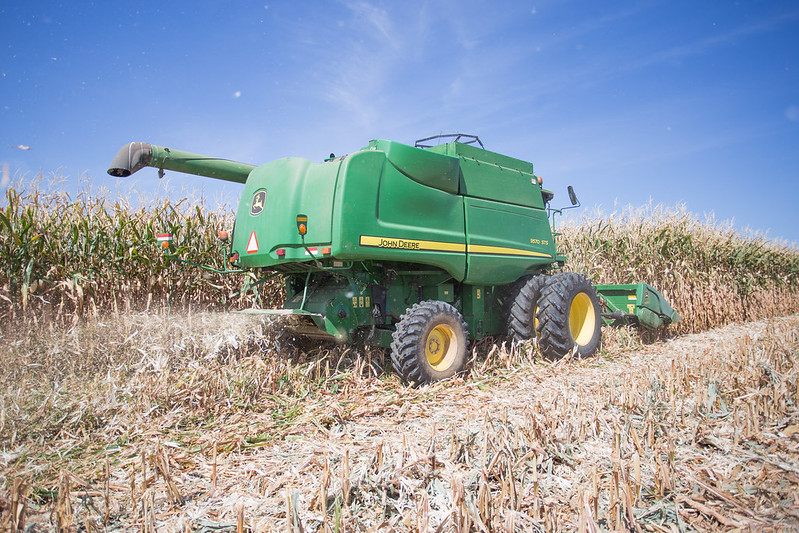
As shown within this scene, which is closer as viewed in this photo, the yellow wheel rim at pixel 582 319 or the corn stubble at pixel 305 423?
the corn stubble at pixel 305 423

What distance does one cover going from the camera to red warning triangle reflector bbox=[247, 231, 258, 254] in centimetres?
485

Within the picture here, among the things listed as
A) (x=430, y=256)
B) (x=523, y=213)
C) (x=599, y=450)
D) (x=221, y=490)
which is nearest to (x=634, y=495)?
(x=599, y=450)

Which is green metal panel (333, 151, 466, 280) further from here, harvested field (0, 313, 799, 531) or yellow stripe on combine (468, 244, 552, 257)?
harvested field (0, 313, 799, 531)

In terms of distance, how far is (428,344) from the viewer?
485 cm

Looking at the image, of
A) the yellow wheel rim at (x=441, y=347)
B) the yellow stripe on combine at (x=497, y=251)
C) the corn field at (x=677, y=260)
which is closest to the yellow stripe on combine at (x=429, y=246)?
the yellow stripe on combine at (x=497, y=251)

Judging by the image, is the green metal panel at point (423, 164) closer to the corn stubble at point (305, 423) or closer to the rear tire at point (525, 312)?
the rear tire at point (525, 312)

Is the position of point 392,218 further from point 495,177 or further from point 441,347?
point 495,177

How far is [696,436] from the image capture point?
116 inches

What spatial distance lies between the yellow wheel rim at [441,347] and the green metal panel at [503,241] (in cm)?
70

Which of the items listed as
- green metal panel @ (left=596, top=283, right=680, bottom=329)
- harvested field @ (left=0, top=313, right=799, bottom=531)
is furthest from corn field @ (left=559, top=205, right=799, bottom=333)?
harvested field @ (left=0, top=313, right=799, bottom=531)

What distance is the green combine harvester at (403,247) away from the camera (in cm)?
453

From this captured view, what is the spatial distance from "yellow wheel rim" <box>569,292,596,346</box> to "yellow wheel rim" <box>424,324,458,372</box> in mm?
2175

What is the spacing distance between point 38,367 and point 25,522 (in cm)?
292

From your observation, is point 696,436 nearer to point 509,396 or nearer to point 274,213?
point 509,396
